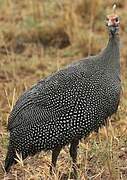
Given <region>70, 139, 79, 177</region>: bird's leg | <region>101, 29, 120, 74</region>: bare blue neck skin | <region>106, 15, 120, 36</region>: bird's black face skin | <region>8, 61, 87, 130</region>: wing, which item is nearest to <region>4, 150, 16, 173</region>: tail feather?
<region>8, 61, 87, 130</region>: wing

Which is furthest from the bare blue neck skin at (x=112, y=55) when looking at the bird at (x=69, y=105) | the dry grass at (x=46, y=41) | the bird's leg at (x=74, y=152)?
the dry grass at (x=46, y=41)

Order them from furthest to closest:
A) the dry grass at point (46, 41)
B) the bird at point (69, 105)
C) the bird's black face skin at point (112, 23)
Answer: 1. the dry grass at point (46, 41)
2. the bird's black face skin at point (112, 23)
3. the bird at point (69, 105)

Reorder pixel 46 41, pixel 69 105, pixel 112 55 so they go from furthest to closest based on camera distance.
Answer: pixel 46 41 → pixel 112 55 → pixel 69 105

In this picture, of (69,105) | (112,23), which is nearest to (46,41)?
(112,23)

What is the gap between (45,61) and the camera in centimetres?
613

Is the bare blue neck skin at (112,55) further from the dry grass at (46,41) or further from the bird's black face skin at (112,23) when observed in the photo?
the dry grass at (46,41)

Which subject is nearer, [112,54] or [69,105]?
[69,105]

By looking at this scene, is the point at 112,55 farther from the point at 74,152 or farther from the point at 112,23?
the point at 74,152

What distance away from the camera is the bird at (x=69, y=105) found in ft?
11.8

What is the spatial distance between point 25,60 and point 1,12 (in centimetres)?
100

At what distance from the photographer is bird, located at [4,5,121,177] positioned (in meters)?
3.59

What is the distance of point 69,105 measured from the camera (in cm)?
360

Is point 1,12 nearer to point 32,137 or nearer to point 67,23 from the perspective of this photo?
point 67,23

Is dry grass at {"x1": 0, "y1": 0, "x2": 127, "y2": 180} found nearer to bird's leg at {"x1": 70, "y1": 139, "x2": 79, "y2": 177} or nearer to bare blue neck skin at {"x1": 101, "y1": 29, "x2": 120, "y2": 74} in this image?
bird's leg at {"x1": 70, "y1": 139, "x2": 79, "y2": 177}
